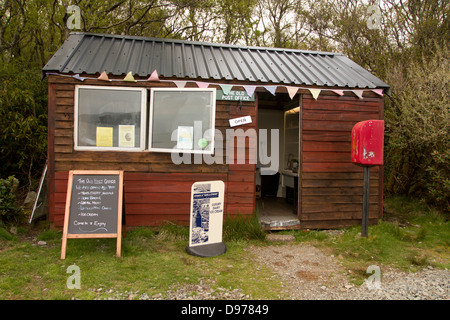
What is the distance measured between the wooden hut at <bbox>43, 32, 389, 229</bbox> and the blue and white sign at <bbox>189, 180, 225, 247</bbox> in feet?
2.83

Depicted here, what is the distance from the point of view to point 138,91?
17.4ft

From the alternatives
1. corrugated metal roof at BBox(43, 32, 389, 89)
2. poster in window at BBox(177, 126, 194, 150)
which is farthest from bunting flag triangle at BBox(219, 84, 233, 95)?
poster in window at BBox(177, 126, 194, 150)

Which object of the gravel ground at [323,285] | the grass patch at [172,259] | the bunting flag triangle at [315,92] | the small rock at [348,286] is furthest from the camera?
the bunting flag triangle at [315,92]

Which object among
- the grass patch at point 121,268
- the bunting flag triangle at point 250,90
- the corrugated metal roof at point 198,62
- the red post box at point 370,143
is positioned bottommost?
the grass patch at point 121,268

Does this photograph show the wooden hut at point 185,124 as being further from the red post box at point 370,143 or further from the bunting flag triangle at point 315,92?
the red post box at point 370,143

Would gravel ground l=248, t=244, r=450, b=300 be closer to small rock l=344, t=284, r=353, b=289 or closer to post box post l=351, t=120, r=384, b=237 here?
small rock l=344, t=284, r=353, b=289

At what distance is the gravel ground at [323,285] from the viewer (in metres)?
3.35

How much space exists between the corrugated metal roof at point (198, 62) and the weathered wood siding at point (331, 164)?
0.40 metres

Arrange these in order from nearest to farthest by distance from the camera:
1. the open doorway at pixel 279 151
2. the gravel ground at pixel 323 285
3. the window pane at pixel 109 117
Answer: the gravel ground at pixel 323 285 → the window pane at pixel 109 117 → the open doorway at pixel 279 151

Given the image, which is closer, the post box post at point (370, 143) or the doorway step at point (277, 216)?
the post box post at point (370, 143)

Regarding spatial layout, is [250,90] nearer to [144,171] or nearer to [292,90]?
[292,90]

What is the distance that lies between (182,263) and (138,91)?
9.68 feet

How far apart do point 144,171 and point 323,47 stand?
10892mm

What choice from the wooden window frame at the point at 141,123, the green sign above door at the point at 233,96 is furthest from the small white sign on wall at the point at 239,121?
the wooden window frame at the point at 141,123
